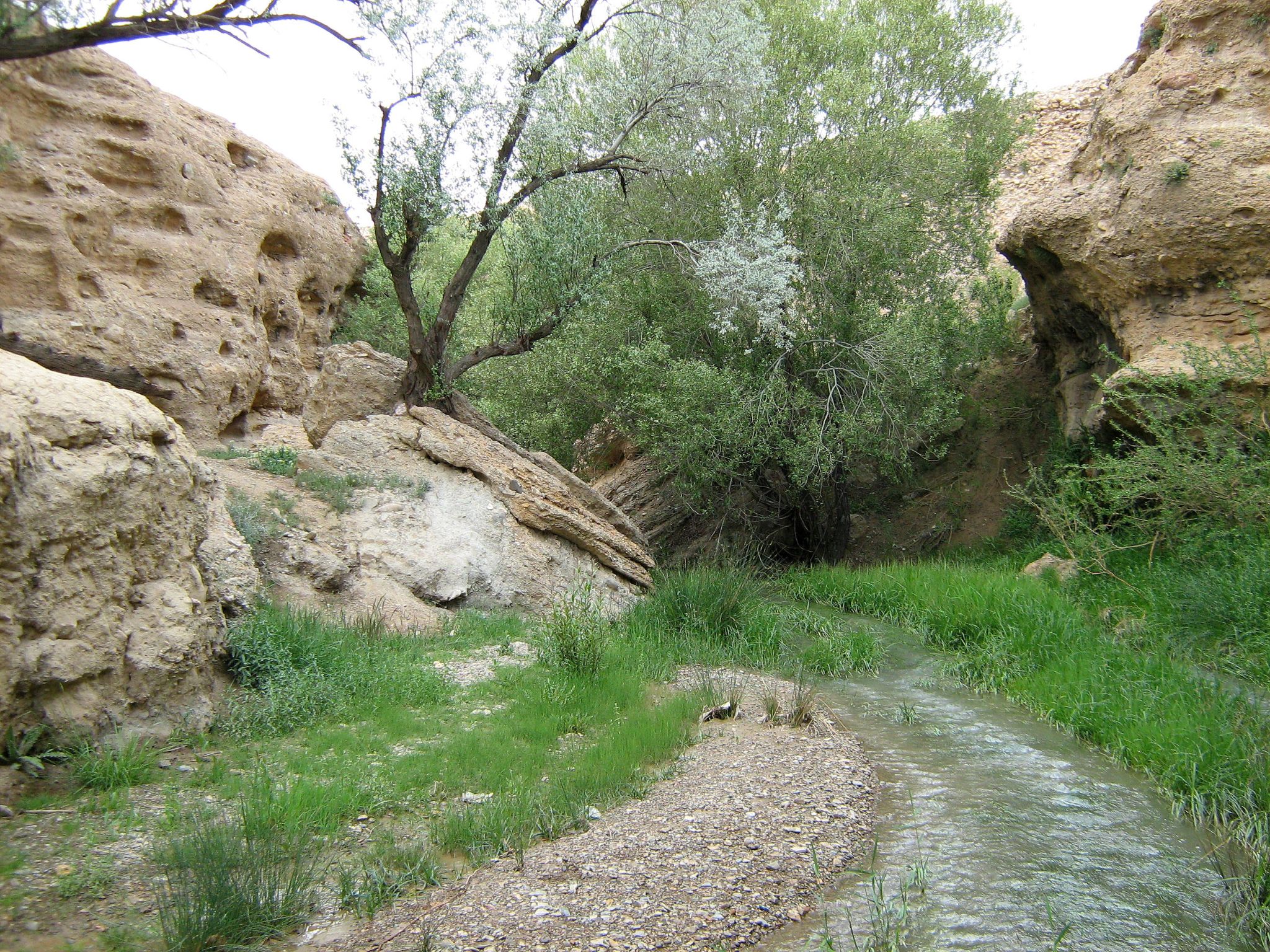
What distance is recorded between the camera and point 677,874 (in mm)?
4809

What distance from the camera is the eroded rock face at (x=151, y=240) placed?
10984 mm

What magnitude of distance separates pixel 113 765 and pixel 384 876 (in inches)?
80.0

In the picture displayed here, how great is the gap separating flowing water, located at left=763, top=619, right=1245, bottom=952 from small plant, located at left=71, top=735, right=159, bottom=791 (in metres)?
3.89

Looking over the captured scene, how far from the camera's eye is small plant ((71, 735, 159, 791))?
5.19 m

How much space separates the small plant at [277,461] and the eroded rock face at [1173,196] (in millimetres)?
10401

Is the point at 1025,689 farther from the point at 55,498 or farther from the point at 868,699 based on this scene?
the point at 55,498

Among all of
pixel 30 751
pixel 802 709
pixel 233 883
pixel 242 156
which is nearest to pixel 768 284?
pixel 802 709

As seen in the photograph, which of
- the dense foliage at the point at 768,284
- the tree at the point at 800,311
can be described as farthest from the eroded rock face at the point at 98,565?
the tree at the point at 800,311

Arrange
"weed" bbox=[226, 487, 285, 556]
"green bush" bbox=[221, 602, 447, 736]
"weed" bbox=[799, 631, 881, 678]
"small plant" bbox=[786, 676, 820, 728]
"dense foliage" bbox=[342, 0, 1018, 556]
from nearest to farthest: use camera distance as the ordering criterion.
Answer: "green bush" bbox=[221, 602, 447, 736] → "small plant" bbox=[786, 676, 820, 728] → "weed" bbox=[226, 487, 285, 556] → "weed" bbox=[799, 631, 881, 678] → "dense foliage" bbox=[342, 0, 1018, 556]

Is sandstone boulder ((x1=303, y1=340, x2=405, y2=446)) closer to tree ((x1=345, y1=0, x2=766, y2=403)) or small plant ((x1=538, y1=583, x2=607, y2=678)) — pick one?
tree ((x1=345, y1=0, x2=766, y2=403))

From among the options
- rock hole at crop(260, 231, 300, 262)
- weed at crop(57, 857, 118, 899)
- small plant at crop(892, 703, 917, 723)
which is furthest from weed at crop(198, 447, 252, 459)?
small plant at crop(892, 703, 917, 723)

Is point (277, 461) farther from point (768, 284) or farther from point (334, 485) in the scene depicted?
point (768, 284)

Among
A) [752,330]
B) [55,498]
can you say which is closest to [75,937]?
[55,498]

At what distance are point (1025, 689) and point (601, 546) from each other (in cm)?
617
